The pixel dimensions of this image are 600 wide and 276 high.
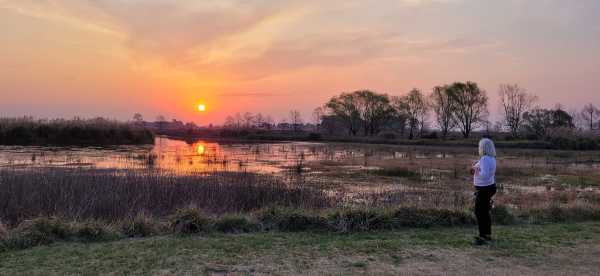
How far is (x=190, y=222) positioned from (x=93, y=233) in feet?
4.98

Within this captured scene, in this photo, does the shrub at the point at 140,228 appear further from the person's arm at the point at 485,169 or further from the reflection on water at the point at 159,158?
the reflection on water at the point at 159,158

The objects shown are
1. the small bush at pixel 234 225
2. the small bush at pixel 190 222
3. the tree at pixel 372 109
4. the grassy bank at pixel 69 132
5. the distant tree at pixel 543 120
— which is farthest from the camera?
the tree at pixel 372 109

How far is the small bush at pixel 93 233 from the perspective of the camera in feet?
22.6

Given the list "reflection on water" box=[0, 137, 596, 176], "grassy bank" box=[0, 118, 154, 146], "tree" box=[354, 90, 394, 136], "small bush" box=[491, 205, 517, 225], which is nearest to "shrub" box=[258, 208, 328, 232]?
"small bush" box=[491, 205, 517, 225]

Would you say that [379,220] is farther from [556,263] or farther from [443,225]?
[556,263]

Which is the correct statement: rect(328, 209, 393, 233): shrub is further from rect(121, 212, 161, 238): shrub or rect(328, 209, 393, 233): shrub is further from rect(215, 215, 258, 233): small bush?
rect(121, 212, 161, 238): shrub

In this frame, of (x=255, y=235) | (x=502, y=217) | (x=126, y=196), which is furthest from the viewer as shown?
(x=126, y=196)

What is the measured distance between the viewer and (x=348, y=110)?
91.4 m

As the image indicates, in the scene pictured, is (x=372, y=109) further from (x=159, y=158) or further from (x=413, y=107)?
(x=159, y=158)

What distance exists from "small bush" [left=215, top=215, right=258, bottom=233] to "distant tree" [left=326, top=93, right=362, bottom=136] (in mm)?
83630

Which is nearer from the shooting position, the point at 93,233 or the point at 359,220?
the point at 93,233

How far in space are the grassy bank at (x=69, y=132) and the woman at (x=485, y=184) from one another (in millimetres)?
38695

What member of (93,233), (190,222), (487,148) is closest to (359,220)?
(487,148)

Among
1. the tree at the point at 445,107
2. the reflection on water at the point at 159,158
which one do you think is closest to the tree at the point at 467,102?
the tree at the point at 445,107
